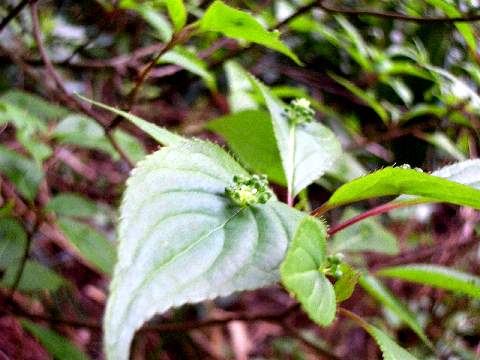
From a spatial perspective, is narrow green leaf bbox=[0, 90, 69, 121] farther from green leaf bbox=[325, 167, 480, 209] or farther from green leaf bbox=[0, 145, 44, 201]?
green leaf bbox=[325, 167, 480, 209]

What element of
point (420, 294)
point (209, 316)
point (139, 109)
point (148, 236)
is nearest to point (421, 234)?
point (420, 294)

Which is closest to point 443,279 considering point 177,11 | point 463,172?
point 463,172

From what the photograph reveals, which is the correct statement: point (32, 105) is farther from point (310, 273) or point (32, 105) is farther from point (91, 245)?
point (310, 273)

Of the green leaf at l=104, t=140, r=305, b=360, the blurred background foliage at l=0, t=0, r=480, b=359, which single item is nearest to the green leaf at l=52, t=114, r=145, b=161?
the blurred background foliage at l=0, t=0, r=480, b=359

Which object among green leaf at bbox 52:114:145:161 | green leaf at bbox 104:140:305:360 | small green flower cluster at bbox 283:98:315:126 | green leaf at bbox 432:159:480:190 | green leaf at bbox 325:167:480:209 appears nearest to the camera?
green leaf at bbox 104:140:305:360

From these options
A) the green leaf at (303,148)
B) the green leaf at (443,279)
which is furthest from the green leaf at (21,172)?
the green leaf at (443,279)

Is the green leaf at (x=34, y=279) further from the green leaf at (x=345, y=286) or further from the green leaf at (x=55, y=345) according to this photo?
the green leaf at (x=345, y=286)

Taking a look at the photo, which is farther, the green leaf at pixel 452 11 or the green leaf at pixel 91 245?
the green leaf at pixel 91 245

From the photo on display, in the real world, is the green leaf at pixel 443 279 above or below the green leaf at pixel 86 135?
below
